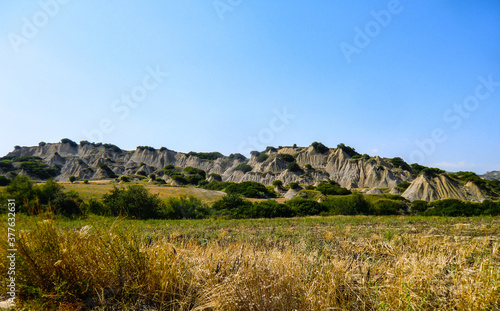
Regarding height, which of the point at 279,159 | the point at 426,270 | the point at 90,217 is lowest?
the point at 426,270

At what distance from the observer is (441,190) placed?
4500 cm

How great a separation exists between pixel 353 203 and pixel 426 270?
29091mm

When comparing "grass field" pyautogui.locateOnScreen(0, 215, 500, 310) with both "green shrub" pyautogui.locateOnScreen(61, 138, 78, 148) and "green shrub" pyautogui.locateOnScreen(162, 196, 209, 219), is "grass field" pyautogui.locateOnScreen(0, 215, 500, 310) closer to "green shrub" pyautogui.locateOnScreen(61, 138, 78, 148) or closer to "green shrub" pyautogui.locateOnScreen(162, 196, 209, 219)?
"green shrub" pyautogui.locateOnScreen(162, 196, 209, 219)

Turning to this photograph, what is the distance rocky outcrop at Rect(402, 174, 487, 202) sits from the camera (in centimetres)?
4406

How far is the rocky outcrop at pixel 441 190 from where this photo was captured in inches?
1735

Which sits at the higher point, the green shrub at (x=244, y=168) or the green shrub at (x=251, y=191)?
the green shrub at (x=244, y=168)

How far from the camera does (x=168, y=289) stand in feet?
15.2

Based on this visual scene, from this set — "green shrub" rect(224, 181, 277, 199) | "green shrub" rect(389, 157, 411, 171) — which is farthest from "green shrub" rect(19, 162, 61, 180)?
"green shrub" rect(389, 157, 411, 171)

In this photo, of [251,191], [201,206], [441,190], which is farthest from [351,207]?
[441,190]

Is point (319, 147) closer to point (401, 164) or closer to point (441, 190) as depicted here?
point (401, 164)

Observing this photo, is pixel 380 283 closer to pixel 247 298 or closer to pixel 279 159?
pixel 247 298

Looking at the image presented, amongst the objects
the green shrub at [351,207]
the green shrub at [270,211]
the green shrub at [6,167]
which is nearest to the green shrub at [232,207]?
the green shrub at [270,211]

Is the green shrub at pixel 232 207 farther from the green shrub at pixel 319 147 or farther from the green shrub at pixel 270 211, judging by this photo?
the green shrub at pixel 319 147

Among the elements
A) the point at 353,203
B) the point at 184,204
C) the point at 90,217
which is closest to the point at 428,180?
the point at 353,203
